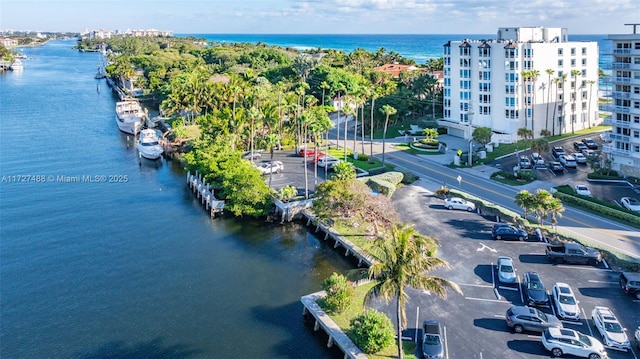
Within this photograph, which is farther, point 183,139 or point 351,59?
point 351,59

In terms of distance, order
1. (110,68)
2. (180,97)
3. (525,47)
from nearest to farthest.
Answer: (525,47), (180,97), (110,68)

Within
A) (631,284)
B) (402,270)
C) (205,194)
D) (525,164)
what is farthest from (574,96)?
(402,270)

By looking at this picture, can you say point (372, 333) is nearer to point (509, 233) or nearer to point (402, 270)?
point (402, 270)

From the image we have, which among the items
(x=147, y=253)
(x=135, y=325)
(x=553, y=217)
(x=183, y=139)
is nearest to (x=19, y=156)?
(x=183, y=139)

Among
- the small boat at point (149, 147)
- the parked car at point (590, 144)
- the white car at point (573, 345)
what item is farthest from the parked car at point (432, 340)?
the small boat at point (149, 147)

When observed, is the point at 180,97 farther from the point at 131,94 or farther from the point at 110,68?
the point at 110,68

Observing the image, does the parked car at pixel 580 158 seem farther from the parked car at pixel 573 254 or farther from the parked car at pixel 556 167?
the parked car at pixel 573 254
